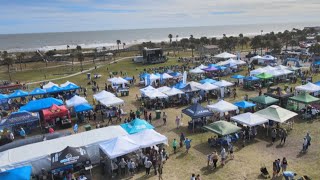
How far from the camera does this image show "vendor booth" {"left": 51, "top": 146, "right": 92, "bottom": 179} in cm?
1338

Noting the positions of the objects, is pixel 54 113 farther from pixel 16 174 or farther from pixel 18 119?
pixel 16 174

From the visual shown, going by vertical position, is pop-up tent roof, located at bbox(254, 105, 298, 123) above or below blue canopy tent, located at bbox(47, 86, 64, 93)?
below

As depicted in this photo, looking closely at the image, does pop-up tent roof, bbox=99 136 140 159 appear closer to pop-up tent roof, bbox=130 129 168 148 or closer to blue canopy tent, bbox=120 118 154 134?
pop-up tent roof, bbox=130 129 168 148

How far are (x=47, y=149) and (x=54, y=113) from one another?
7242mm

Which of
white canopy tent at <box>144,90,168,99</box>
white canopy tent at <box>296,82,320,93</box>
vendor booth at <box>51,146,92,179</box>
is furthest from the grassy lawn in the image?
white canopy tent at <box>296,82,320,93</box>

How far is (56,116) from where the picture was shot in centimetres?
2133

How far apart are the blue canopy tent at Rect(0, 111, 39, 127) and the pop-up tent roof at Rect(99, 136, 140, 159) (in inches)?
329

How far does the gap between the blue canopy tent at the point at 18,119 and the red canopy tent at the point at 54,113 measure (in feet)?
2.14

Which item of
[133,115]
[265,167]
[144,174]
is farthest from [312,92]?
[144,174]

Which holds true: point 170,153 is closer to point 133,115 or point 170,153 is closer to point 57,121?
→ point 133,115

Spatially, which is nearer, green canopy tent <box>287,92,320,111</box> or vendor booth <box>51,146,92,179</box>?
vendor booth <box>51,146,92,179</box>

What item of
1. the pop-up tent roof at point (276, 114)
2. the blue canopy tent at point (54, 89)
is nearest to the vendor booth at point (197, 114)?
→ the pop-up tent roof at point (276, 114)

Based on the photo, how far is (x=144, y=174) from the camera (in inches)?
568

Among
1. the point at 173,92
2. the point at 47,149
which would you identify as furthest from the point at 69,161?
the point at 173,92
